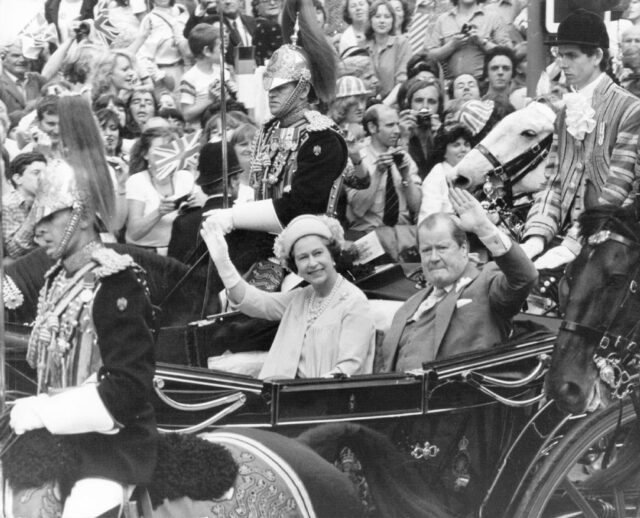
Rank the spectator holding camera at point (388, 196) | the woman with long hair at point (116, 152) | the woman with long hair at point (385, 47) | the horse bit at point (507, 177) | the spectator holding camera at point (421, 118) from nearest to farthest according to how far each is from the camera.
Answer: the horse bit at point (507, 177) → the spectator holding camera at point (388, 196) → the spectator holding camera at point (421, 118) → the woman with long hair at point (116, 152) → the woman with long hair at point (385, 47)

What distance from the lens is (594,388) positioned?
573 cm

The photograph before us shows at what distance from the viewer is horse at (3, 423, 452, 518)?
15.9ft

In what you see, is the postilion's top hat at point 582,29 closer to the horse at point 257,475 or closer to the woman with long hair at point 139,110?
the horse at point 257,475

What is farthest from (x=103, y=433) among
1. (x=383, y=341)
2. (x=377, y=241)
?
(x=377, y=241)

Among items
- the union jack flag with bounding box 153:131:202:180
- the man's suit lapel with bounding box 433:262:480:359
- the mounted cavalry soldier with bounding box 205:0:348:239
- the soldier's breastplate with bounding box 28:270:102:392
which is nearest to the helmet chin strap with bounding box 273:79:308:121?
the mounted cavalry soldier with bounding box 205:0:348:239

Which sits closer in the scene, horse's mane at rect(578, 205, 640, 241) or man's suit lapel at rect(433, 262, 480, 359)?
horse's mane at rect(578, 205, 640, 241)

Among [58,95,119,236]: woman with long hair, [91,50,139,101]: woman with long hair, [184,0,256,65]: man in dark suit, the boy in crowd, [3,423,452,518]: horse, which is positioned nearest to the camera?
[3,423,452,518]: horse

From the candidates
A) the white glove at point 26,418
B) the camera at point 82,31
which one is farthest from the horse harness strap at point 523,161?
the white glove at point 26,418

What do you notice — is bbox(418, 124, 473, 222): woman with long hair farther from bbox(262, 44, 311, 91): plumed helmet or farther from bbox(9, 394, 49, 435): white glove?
bbox(9, 394, 49, 435): white glove

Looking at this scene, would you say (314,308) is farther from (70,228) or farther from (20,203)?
(20,203)

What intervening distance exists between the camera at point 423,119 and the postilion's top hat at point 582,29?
1246mm

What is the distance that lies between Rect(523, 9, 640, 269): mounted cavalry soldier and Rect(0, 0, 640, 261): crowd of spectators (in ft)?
1.10

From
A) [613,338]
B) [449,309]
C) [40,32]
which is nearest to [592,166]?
[449,309]

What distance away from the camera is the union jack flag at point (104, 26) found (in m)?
8.13
